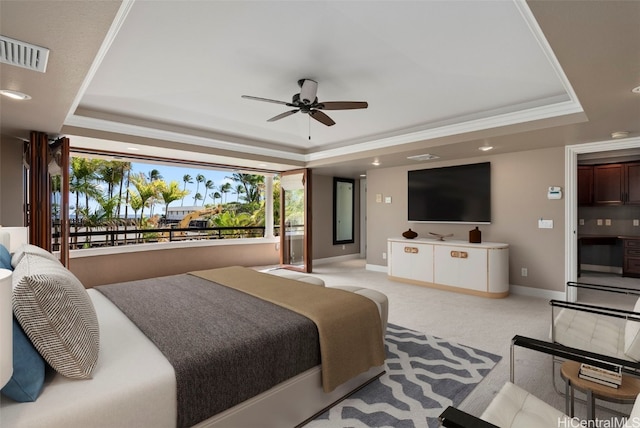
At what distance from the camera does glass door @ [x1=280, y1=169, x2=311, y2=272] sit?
6691 millimetres

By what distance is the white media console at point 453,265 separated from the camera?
464 centimetres

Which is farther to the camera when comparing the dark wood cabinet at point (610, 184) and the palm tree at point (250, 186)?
the palm tree at point (250, 186)

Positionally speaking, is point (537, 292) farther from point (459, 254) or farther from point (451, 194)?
point (451, 194)

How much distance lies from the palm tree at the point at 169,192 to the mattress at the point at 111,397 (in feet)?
23.9

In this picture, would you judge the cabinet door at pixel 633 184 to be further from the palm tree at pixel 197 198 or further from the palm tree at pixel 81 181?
the palm tree at pixel 81 181

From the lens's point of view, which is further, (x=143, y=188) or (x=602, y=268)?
(x=143, y=188)

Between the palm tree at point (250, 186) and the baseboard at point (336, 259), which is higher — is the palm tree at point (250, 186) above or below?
above

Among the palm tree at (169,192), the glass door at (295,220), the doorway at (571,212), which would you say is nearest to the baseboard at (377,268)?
the glass door at (295,220)

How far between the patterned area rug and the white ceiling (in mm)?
2323

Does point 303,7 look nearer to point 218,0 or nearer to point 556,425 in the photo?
point 218,0

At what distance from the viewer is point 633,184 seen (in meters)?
6.17

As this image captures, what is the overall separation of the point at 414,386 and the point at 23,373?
2.21 meters

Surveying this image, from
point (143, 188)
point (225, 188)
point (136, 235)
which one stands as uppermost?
point (225, 188)

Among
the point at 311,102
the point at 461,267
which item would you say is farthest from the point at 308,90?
the point at 461,267
